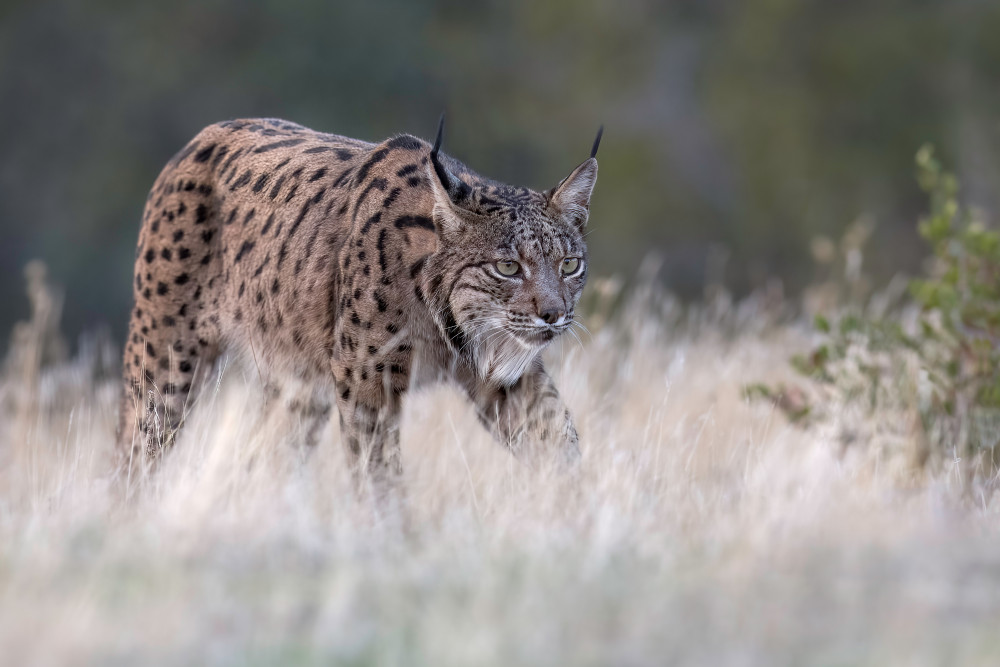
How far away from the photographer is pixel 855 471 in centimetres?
505

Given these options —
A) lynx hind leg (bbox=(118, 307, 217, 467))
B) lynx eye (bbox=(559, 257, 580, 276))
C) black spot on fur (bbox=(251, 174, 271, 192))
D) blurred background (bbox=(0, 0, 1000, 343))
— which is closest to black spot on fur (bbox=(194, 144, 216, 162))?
black spot on fur (bbox=(251, 174, 271, 192))

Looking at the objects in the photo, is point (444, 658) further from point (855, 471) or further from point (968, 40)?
point (968, 40)

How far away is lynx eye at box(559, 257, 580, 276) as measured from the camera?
17.0 ft

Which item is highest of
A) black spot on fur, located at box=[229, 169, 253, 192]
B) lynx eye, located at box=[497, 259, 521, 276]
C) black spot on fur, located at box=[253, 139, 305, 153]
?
black spot on fur, located at box=[253, 139, 305, 153]

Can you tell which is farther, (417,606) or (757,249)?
(757,249)

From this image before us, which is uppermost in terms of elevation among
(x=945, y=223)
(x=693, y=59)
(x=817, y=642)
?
(x=693, y=59)

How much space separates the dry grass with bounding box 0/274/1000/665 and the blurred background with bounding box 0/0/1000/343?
11.0 metres

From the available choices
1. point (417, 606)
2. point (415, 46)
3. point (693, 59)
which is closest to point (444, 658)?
point (417, 606)

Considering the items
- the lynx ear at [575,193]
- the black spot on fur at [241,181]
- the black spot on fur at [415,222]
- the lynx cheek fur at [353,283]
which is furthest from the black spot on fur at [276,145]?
the lynx ear at [575,193]

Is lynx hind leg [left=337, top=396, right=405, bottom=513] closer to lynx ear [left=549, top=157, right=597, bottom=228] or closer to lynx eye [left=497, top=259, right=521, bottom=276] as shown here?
lynx eye [left=497, top=259, right=521, bottom=276]

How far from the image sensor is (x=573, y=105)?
21.7 metres

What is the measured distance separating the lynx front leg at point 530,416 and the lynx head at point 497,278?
0.25 ft

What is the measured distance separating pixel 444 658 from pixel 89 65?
15.3 meters

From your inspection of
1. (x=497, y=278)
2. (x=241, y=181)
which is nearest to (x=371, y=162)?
(x=241, y=181)
